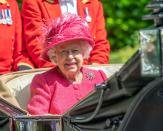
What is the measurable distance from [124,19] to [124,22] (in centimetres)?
4

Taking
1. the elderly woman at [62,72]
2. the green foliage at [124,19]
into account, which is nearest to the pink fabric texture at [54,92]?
the elderly woman at [62,72]

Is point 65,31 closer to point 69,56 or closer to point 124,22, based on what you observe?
point 69,56

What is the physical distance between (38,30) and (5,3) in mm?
303

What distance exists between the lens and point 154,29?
11.1ft

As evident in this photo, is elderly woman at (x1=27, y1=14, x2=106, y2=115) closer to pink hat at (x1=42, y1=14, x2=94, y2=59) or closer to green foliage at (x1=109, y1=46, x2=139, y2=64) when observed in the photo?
pink hat at (x1=42, y1=14, x2=94, y2=59)

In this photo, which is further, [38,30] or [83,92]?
[38,30]

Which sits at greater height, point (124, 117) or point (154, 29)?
point (154, 29)

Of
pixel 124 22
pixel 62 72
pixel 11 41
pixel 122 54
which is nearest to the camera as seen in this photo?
pixel 62 72

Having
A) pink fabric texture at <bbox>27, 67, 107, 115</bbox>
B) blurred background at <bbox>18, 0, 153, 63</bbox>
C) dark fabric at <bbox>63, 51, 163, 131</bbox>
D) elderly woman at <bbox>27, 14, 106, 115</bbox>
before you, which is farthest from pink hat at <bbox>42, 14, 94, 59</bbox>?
blurred background at <bbox>18, 0, 153, 63</bbox>


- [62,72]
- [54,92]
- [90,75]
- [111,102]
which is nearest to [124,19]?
[90,75]

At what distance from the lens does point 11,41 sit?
5508mm

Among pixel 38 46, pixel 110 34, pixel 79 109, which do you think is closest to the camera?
pixel 79 109

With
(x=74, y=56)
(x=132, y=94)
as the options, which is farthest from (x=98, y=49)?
(x=132, y=94)

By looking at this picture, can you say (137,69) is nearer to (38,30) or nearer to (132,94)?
(132,94)
